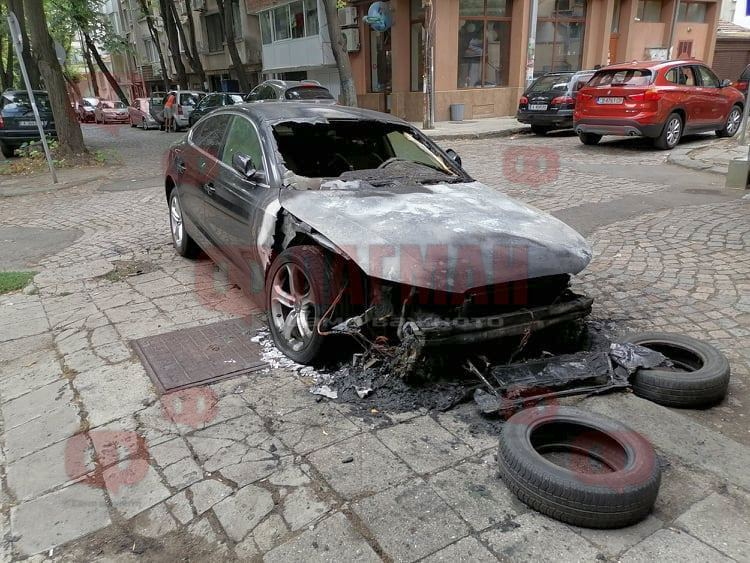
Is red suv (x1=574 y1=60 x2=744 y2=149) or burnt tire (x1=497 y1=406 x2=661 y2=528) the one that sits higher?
red suv (x1=574 y1=60 x2=744 y2=149)

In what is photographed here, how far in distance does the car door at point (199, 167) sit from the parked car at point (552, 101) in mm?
12114

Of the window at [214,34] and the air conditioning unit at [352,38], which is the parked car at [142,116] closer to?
the air conditioning unit at [352,38]

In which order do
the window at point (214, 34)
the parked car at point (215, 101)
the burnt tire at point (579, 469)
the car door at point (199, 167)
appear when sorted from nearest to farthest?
the burnt tire at point (579, 469) → the car door at point (199, 167) → the parked car at point (215, 101) → the window at point (214, 34)

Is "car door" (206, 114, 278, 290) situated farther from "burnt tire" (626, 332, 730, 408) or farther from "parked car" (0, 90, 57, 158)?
"parked car" (0, 90, 57, 158)

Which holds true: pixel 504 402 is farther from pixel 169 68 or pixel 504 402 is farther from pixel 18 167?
pixel 169 68

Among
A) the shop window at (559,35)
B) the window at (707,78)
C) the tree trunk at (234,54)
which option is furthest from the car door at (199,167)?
the tree trunk at (234,54)

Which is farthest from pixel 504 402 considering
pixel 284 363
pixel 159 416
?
pixel 159 416

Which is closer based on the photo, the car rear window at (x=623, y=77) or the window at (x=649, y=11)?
the car rear window at (x=623, y=77)

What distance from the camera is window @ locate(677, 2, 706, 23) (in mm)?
26047

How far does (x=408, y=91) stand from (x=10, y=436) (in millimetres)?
20672

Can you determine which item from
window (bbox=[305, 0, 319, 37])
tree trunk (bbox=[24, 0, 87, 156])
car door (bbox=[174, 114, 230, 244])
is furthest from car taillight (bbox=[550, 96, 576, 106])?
window (bbox=[305, 0, 319, 37])

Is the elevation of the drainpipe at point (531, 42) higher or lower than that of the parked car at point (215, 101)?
higher

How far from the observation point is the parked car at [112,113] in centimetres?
3183

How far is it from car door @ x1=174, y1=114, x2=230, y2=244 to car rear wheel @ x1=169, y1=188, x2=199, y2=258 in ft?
0.90
